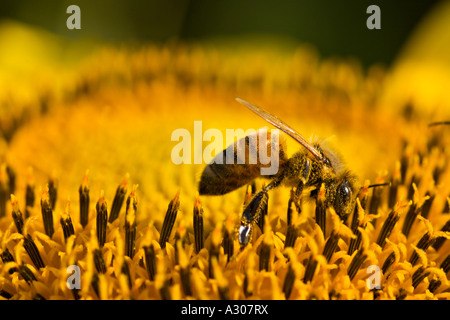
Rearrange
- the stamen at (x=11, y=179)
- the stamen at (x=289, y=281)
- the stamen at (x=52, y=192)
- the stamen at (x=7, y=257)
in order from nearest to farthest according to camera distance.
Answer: the stamen at (x=289, y=281) < the stamen at (x=7, y=257) < the stamen at (x=52, y=192) < the stamen at (x=11, y=179)

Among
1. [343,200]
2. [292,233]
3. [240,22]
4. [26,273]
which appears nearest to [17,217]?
[26,273]

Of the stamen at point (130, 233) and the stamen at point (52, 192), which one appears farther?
the stamen at point (52, 192)

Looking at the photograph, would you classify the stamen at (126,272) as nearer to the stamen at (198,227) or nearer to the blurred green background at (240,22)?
the stamen at (198,227)

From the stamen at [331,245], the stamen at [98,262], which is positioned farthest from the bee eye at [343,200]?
the stamen at [98,262]

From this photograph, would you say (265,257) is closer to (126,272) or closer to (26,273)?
(126,272)

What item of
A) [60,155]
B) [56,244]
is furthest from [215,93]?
[56,244]

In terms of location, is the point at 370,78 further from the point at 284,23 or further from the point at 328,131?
the point at 284,23

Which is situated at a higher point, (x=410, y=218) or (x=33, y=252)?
(x=410, y=218)
